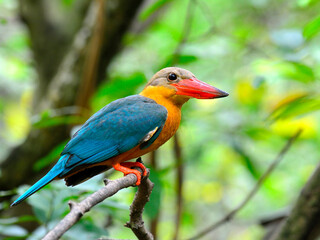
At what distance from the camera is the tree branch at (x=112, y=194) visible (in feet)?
4.00

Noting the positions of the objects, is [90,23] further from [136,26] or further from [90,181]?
[90,181]

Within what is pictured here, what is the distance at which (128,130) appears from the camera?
2418 mm

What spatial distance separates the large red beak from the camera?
2442 millimetres

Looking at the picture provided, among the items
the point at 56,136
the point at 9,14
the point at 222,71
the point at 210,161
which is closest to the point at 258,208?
the point at 210,161

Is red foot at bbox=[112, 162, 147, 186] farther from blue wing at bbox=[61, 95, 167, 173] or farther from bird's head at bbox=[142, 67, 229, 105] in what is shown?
bird's head at bbox=[142, 67, 229, 105]

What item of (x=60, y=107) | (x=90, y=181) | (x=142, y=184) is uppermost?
(x=142, y=184)

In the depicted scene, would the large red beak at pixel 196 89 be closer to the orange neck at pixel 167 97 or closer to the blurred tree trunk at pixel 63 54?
the orange neck at pixel 167 97

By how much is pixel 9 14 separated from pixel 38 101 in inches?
50.9

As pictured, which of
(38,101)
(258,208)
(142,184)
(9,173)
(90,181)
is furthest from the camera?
(258,208)

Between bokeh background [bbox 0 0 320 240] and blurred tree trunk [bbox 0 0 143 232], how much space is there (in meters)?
0.01

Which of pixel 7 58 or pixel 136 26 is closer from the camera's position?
pixel 136 26

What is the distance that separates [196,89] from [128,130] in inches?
18.1

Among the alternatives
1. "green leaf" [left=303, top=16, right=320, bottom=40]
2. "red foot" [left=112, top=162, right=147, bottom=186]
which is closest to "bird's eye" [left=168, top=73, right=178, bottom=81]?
"red foot" [left=112, top=162, right=147, bottom=186]

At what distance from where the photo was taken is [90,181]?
2596 millimetres
